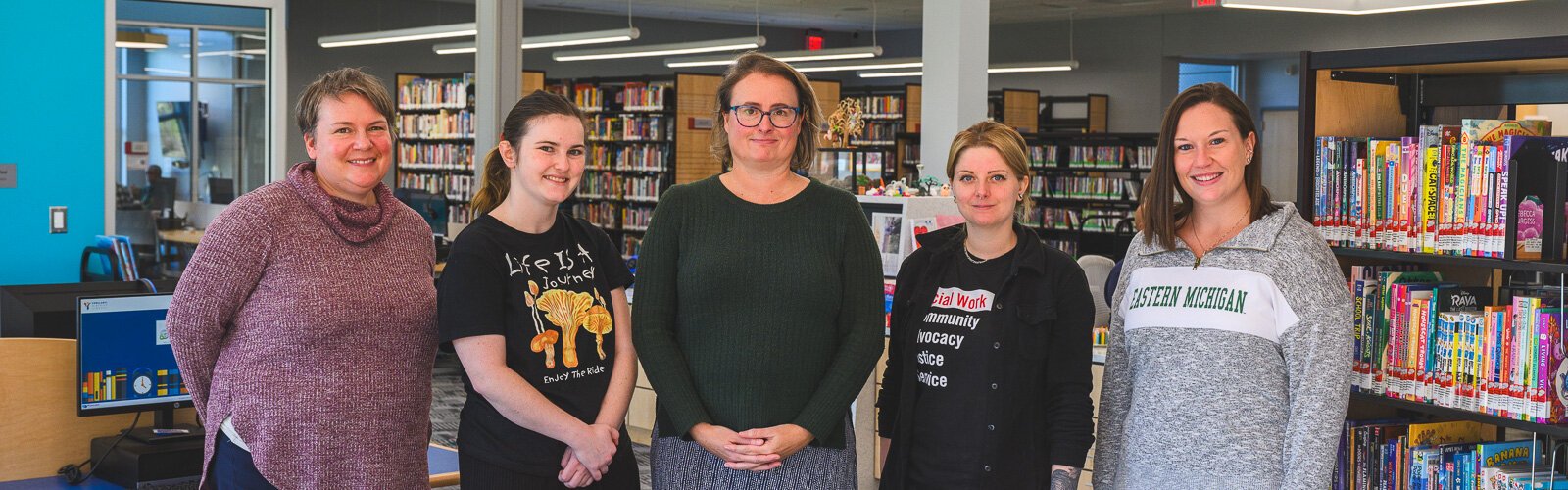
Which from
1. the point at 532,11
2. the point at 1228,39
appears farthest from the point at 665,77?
the point at 1228,39

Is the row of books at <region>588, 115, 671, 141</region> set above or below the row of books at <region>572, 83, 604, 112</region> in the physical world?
below

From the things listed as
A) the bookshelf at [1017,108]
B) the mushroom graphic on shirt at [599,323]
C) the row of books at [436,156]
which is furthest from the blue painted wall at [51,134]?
the bookshelf at [1017,108]

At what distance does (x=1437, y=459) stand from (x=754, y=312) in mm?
1537

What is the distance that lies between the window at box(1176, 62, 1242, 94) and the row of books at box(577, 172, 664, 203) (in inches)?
319

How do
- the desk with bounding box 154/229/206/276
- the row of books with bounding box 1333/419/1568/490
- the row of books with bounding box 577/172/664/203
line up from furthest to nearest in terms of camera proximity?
the row of books with bounding box 577/172/664/203
the desk with bounding box 154/229/206/276
the row of books with bounding box 1333/419/1568/490

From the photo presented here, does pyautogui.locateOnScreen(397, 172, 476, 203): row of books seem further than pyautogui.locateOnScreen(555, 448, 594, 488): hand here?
Yes

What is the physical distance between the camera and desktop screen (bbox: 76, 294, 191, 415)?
3150 mm

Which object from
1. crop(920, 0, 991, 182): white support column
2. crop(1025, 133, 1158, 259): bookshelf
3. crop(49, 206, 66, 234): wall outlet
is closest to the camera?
crop(49, 206, 66, 234): wall outlet

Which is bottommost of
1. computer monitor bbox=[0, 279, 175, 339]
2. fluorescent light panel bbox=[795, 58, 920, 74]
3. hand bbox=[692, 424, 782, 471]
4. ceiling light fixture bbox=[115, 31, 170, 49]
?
hand bbox=[692, 424, 782, 471]

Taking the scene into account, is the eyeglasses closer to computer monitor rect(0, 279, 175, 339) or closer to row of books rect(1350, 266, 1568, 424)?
row of books rect(1350, 266, 1568, 424)

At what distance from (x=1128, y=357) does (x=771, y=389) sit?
697 mm

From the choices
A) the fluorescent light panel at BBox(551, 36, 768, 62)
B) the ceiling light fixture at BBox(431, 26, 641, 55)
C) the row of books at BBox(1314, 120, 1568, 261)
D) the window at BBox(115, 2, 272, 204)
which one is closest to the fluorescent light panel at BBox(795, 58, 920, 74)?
the fluorescent light panel at BBox(551, 36, 768, 62)

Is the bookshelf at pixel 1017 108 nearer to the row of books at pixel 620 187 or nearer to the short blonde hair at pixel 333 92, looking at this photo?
the row of books at pixel 620 187

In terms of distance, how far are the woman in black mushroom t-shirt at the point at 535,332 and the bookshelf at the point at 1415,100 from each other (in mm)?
1557
